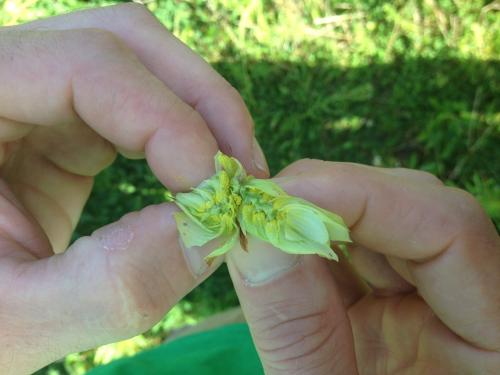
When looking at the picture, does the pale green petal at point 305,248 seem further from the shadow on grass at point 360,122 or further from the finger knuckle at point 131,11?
the shadow on grass at point 360,122

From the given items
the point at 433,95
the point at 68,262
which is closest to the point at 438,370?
the point at 68,262

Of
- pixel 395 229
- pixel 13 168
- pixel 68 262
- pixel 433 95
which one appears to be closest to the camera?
pixel 68 262

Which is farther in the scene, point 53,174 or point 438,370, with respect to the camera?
point 53,174

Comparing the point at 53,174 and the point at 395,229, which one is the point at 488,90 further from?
the point at 53,174

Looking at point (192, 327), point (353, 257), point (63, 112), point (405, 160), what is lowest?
point (192, 327)

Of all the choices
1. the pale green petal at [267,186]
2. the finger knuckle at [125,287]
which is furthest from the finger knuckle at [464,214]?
the finger knuckle at [125,287]

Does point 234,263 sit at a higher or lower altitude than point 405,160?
higher

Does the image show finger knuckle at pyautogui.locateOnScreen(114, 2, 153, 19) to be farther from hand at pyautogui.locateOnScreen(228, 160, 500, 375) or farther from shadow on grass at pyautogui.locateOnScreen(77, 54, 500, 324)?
shadow on grass at pyautogui.locateOnScreen(77, 54, 500, 324)
